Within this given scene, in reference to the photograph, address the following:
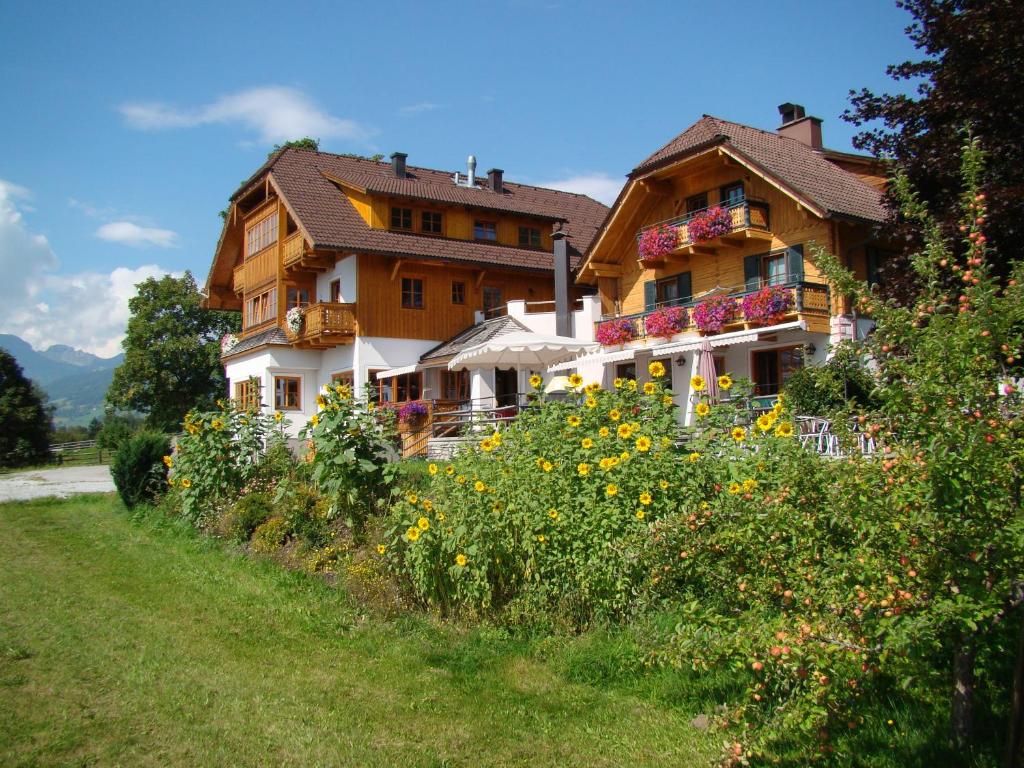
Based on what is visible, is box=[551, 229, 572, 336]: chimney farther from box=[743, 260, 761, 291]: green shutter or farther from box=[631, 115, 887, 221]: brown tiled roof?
box=[743, 260, 761, 291]: green shutter

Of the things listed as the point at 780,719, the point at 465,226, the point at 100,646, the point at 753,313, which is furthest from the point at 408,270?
the point at 780,719

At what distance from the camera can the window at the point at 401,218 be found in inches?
1121

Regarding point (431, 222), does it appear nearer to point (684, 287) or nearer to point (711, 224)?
point (684, 287)

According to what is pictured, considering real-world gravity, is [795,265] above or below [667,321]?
above

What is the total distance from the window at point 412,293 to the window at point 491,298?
257 cm

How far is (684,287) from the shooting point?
24.8m

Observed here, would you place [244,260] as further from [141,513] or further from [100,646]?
[100,646]

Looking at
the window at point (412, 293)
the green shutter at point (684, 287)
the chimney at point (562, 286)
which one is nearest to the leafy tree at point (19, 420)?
the window at point (412, 293)

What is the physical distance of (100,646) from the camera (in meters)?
6.86

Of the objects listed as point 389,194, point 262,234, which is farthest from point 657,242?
point 262,234

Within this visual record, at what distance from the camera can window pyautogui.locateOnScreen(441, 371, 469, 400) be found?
90.5 ft

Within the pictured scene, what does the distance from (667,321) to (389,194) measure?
10.8 m

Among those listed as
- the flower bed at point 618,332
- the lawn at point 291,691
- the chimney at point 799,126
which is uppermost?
the chimney at point 799,126

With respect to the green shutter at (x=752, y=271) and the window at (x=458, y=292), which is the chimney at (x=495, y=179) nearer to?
the window at (x=458, y=292)
